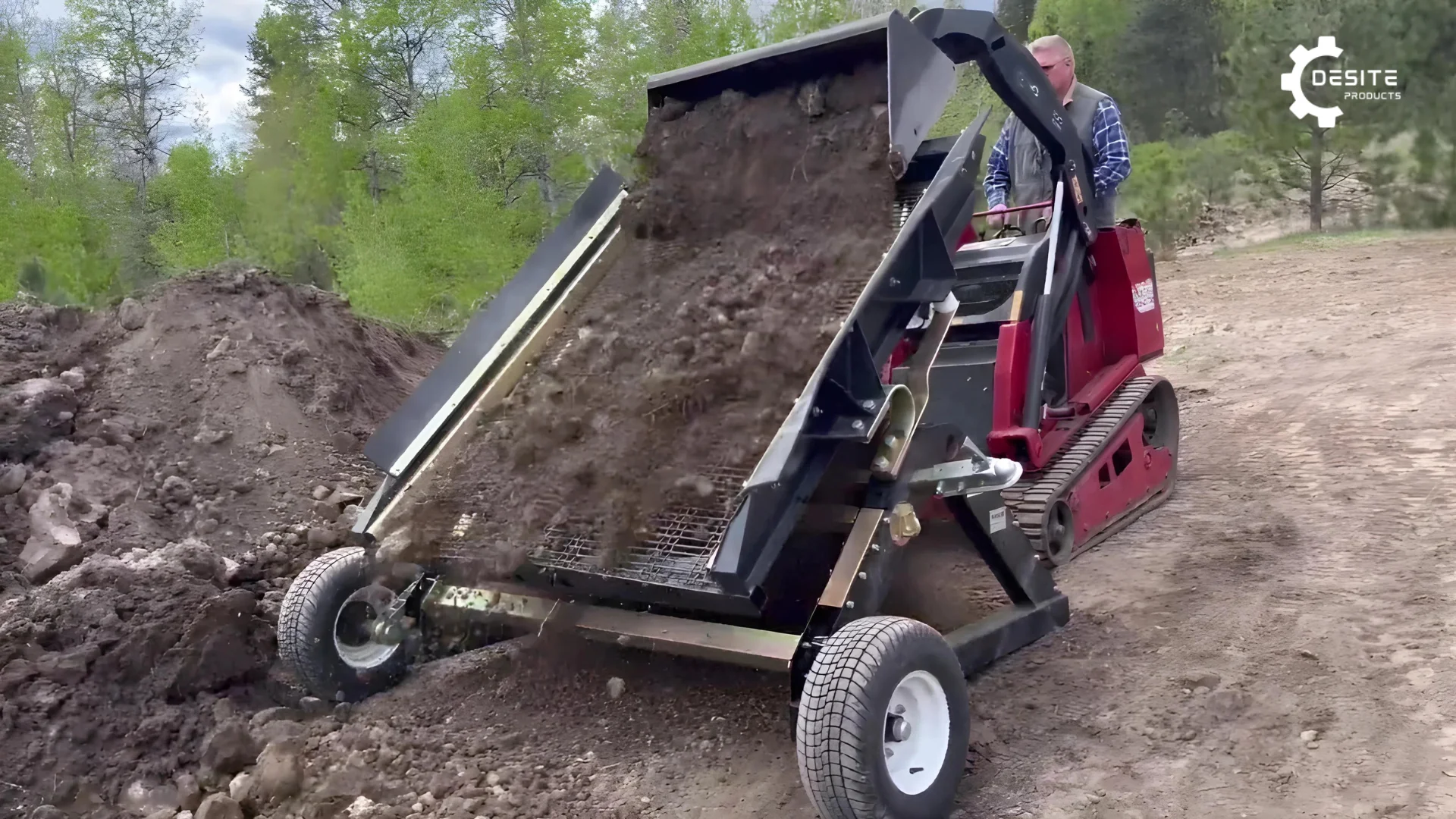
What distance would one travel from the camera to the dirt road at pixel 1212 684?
3.10 metres

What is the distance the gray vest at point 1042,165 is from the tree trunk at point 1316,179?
36.1ft

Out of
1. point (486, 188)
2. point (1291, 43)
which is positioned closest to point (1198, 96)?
point (1291, 43)

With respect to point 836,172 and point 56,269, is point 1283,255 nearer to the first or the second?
point 836,172

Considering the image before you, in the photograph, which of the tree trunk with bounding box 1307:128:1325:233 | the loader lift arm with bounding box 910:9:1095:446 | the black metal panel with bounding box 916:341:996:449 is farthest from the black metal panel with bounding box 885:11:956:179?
the tree trunk with bounding box 1307:128:1325:233

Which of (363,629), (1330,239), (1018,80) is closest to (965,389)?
(1018,80)

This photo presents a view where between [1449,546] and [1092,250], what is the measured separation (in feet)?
6.47

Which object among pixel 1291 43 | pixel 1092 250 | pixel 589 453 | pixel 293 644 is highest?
pixel 1291 43

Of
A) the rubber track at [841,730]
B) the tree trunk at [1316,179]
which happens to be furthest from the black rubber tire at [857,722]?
the tree trunk at [1316,179]

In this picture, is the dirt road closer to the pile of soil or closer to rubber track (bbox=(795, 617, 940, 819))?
rubber track (bbox=(795, 617, 940, 819))

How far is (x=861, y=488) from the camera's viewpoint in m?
3.37

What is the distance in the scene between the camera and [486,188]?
494 inches

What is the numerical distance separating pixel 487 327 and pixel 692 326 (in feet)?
3.07

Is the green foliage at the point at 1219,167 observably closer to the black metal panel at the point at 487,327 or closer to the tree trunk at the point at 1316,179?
the tree trunk at the point at 1316,179

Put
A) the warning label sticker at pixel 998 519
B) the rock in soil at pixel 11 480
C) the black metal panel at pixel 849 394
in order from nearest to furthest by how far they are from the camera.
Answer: the black metal panel at pixel 849 394, the warning label sticker at pixel 998 519, the rock in soil at pixel 11 480
